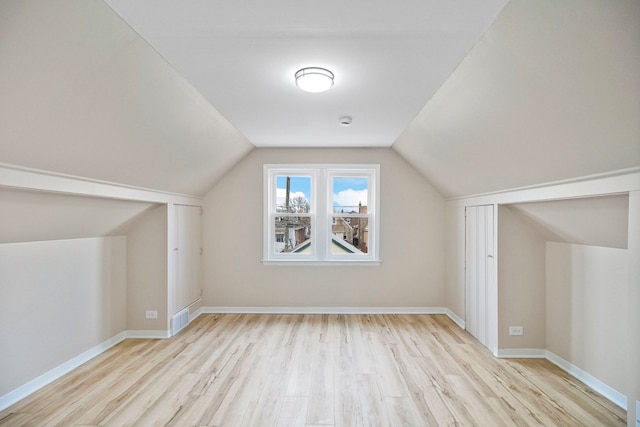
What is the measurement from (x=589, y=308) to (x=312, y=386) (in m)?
2.55

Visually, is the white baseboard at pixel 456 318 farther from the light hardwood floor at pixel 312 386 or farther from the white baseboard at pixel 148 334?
the white baseboard at pixel 148 334

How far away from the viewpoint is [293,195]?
17.4 ft

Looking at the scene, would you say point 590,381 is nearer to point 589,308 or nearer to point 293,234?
point 589,308

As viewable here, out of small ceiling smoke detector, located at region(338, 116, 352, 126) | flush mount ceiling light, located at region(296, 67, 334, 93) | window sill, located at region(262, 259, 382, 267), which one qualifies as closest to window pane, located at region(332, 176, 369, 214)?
window sill, located at region(262, 259, 382, 267)

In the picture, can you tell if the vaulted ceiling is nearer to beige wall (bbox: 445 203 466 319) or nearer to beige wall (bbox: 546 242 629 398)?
beige wall (bbox: 546 242 629 398)

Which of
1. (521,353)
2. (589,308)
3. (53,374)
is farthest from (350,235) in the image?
(53,374)

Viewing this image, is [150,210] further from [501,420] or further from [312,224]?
[501,420]

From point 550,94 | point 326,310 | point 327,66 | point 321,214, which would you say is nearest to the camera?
point 550,94

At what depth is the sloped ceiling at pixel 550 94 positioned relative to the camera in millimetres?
1496

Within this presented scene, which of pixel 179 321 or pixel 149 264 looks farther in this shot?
pixel 179 321

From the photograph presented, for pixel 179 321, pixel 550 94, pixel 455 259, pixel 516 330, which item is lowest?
pixel 179 321

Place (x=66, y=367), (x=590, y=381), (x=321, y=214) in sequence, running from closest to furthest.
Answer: (x=590, y=381)
(x=66, y=367)
(x=321, y=214)

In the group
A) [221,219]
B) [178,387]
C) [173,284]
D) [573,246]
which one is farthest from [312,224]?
[573,246]

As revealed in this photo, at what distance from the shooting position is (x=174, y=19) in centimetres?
176
